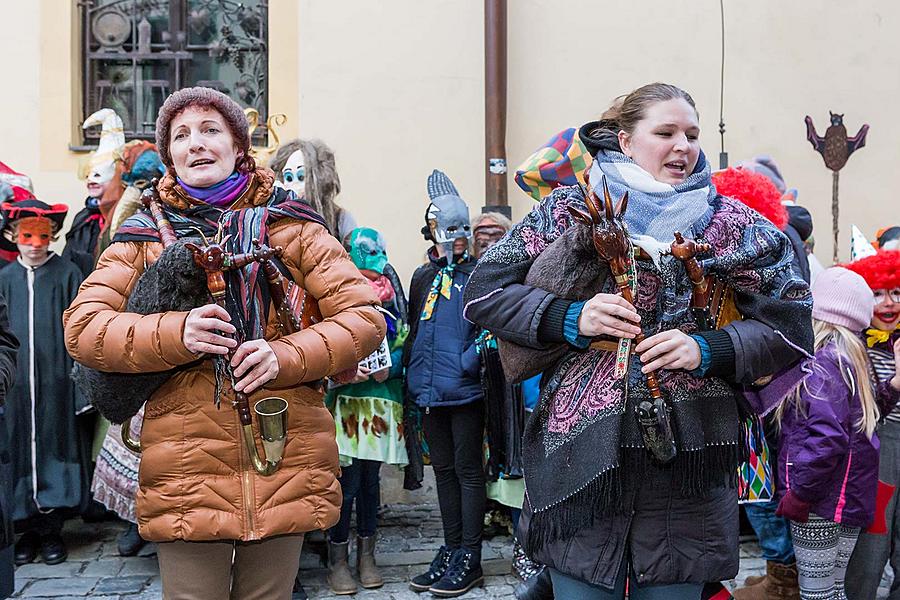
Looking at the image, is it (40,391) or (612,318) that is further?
(40,391)

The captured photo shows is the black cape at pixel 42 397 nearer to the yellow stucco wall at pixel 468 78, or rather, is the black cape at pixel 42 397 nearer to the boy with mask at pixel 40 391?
the boy with mask at pixel 40 391

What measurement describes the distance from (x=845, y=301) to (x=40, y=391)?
4144mm

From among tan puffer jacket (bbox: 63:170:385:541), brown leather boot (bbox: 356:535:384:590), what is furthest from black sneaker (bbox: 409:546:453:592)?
tan puffer jacket (bbox: 63:170:385:541)

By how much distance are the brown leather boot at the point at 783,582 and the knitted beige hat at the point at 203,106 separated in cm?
316

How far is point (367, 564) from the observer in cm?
517

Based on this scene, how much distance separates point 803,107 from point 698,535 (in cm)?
617

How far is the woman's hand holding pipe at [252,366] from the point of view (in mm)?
2648

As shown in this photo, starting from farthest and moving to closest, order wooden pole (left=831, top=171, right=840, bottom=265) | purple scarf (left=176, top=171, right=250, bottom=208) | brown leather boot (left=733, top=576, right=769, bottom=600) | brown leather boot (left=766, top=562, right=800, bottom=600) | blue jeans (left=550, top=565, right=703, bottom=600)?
wooden pole (left=831, top=171, right=840, bottom=265)
brown leather boot (left=733, top=576, right=769, bottom=600)
brown leather boot (left=766, top=562, right=800, bottom=600)
purple scarf (left=176, top=171, right=250, bottom=208)
blue jeans (left=550, top=565, right=703, bottom=600)

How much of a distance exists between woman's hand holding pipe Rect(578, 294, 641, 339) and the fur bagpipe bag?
0.10m

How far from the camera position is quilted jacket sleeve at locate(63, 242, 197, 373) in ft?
8.71

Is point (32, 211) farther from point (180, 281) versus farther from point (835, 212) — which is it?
point (835, 212)

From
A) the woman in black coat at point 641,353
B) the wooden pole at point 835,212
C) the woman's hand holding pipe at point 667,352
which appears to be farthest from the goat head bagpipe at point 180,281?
the wooden pole at point 835,212

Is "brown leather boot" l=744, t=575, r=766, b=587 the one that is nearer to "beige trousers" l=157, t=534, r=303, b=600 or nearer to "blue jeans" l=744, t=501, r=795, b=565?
"blue jeans" l=744, t=501, r=795, b=565

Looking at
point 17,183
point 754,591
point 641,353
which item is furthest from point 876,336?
point 17,183
